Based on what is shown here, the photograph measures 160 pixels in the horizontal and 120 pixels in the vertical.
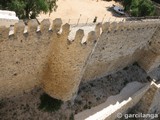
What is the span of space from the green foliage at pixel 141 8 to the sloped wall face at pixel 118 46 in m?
4.84

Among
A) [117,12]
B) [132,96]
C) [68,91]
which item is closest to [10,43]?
[68,91]

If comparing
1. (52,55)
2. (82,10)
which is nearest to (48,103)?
(52,55)

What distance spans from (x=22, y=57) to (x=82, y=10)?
64.5 ft

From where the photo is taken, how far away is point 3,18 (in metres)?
22.8

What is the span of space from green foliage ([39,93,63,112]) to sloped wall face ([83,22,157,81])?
15.0ft

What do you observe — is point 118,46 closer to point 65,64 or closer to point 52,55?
point 65,64

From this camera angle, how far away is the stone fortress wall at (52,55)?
20.0m

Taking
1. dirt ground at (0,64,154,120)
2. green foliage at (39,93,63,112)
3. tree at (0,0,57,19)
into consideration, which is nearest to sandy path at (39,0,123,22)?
tree at (0,0,57,19)

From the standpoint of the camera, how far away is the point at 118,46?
28.8 m

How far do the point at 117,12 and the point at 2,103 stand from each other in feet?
76.1

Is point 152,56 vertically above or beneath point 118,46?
beneath

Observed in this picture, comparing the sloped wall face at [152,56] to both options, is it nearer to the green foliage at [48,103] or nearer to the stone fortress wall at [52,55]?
the stone fortress wall at [52,55]

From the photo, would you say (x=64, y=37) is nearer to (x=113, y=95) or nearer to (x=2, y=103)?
(x=2, y=103)

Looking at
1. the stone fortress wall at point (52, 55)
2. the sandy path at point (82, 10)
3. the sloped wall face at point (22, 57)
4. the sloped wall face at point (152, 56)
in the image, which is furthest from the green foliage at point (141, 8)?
the sloped wall face at point (22, 57)
